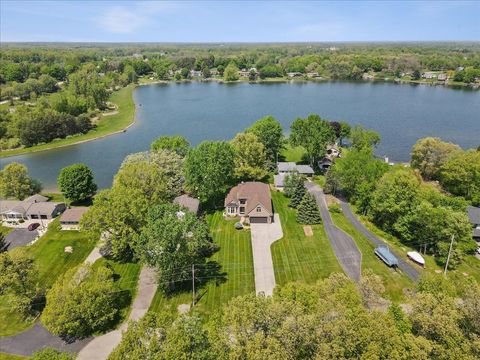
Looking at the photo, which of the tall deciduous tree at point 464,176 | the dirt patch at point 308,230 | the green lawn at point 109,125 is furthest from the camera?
the green lawn at point 109,125

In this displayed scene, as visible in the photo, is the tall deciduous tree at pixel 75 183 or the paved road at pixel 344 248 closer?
the paved road at pixel 344 248

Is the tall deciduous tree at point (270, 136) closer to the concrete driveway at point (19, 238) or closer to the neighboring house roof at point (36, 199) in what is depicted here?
the neighboring house roof at point (36, 199)

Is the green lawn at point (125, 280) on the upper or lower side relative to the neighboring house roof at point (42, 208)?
lower

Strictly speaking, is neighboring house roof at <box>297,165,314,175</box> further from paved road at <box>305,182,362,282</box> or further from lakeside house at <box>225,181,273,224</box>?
paved road at <box>305,182,362,282</box>

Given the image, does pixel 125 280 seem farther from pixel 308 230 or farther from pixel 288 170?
pixel 288 170

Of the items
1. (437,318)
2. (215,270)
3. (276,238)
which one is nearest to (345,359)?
(437,318)

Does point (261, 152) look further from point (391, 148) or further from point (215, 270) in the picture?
point (391, 148)

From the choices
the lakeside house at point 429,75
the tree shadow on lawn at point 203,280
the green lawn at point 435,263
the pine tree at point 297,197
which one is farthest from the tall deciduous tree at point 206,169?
the lakeside house at point 429,75
